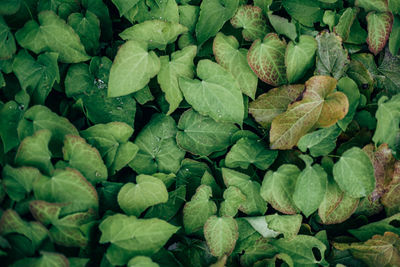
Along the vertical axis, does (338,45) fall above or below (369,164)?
above

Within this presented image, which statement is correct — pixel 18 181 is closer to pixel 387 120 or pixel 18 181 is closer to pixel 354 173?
pixel 354 173

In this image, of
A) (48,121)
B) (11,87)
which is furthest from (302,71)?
(11,87)

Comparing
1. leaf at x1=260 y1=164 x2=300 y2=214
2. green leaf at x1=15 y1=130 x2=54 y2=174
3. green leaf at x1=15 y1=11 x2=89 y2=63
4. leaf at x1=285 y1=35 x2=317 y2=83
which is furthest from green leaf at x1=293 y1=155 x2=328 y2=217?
green leaf at x1=15 y1=11 x2=89 y2=63

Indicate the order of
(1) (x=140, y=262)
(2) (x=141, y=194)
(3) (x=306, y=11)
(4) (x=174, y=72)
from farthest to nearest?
1. (3) (x=306, y=11)
2. (4) (x=174, y=72)
3. (2) (x=141, y=194)
4. (1) (x=140, y=262)

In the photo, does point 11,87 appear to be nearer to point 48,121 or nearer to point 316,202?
point 48,121

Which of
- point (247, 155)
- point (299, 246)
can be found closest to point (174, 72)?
point (247, 155)

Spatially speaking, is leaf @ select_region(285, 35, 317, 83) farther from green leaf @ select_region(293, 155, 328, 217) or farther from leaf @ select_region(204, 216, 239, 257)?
leaf @ select_region(204, 216, 239, 257)

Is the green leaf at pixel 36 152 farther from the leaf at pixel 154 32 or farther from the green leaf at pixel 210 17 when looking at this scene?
the green leaf at pixel 210 17

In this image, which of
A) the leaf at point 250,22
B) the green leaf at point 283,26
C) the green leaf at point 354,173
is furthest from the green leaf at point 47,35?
the green leaf at point 354,173
